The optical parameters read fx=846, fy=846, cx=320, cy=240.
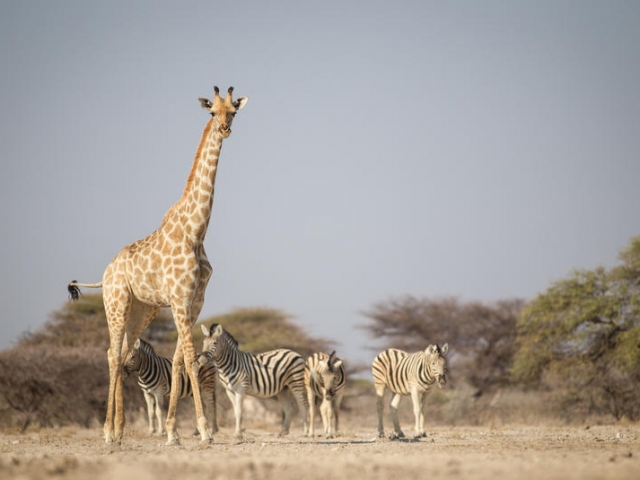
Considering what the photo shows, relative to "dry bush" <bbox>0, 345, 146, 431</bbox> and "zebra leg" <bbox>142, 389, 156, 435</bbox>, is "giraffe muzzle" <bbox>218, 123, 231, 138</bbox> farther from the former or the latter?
"dry bush" <bbox>0, 345, 146, 431</bbox>

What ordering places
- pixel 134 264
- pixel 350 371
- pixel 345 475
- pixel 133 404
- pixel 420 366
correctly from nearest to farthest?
pixel 345 475 → pixel 134 264 → pixel 420 366 → pixel 133 404 → pixel 350 371

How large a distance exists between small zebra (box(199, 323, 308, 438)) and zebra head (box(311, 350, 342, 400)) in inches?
36.5

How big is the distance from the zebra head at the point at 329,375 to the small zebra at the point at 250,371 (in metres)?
0.93

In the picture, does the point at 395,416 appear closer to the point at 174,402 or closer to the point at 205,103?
Answer: the point at 174,402

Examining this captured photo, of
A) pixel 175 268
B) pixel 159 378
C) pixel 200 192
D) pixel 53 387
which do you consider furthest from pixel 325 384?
pixel 53 387

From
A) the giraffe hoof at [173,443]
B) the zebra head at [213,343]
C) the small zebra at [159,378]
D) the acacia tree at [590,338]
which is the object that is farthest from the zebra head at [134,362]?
the acacia tree at [590,338]

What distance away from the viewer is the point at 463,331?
102 feet

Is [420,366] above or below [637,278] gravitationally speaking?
below

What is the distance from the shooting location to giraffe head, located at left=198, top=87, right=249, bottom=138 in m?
11.6

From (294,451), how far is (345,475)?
3002mm

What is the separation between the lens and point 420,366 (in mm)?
14461

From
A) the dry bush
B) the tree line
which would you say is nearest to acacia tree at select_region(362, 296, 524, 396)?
the tree line

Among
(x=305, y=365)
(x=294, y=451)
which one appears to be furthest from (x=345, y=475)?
(x=305, y=365)

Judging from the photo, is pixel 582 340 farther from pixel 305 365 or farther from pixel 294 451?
pixel 294 451
